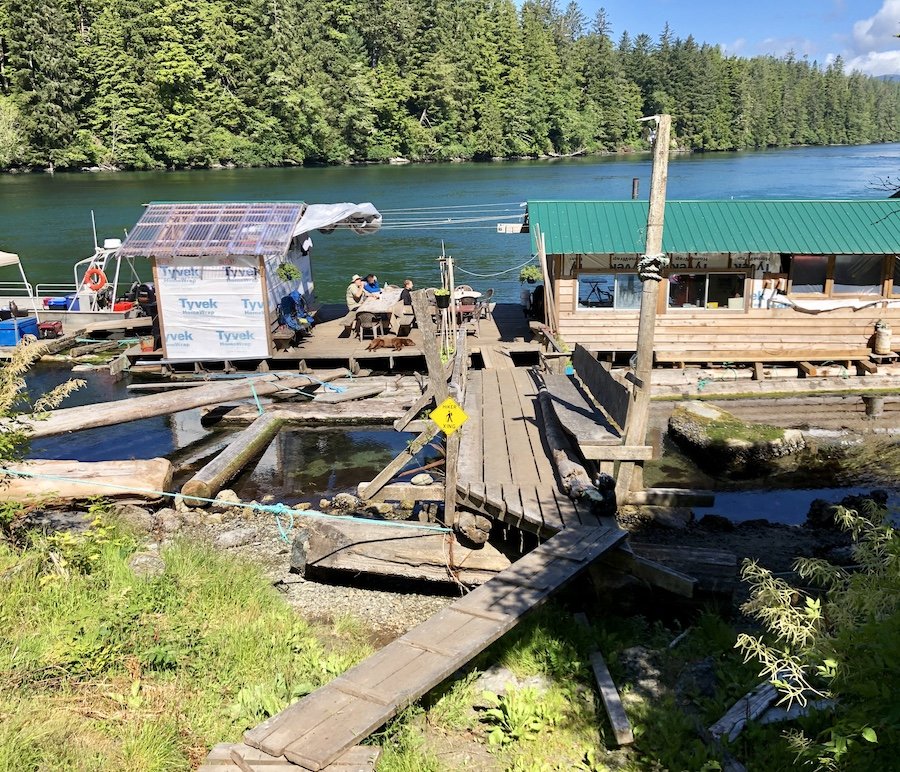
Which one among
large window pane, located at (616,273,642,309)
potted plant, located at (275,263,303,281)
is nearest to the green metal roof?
large window pane, located at (616,273,642,309)

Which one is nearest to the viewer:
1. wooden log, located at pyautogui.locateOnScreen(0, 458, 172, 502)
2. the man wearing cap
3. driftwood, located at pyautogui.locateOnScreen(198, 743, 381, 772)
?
driftwood, located at pyautogui.locateOnScreen(198, 743, 381, 772)

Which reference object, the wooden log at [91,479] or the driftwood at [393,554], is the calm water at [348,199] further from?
the driftwood at [393,554]

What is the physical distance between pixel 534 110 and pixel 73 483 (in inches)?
3744

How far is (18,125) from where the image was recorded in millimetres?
74875

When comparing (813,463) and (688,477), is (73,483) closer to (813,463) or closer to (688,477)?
(688,477)

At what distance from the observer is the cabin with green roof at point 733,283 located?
18.9 metres

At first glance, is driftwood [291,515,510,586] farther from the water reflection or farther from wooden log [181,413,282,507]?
the water reflection

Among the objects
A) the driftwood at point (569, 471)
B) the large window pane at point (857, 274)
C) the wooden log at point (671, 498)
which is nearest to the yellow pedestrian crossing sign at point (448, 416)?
the driftwood at point (569, 471)

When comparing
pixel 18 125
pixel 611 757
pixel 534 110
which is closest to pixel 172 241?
pixel 611 757

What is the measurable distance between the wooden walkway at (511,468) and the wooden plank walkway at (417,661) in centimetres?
59

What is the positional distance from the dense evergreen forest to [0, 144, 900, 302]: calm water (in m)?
4.89

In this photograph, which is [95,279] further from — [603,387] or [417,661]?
[417,661]

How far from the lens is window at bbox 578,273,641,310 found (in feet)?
62.9

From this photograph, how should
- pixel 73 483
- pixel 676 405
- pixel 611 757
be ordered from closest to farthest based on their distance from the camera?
1. pixel 611 757
2. pixel 73 483
3. pixel 676 405
